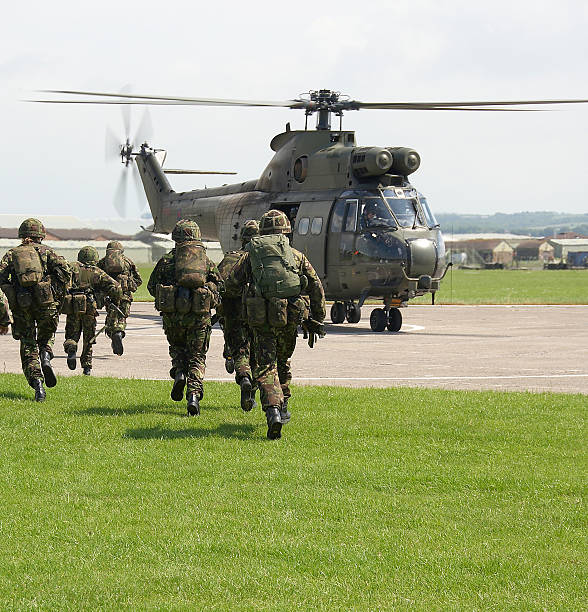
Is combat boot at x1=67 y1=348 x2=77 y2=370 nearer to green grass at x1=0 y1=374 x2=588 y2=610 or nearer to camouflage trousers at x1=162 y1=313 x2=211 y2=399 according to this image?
green grass at x1=0 y1=374 x2=588 y2=610

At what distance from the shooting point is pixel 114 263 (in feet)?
51.3

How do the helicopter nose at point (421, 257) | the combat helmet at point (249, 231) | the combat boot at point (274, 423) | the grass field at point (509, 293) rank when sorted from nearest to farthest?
the combat boot at point (274, 423) → the combat helmet at point (249, 231) → the helicopter nose at point (421, 257) → the grass field at point (509, 293)

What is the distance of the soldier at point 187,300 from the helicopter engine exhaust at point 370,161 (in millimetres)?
10995

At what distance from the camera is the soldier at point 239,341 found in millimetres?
10273

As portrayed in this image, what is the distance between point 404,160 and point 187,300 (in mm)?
11953

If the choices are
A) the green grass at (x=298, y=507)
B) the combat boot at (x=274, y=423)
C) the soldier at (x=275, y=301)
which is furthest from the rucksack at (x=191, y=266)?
the combat boot at (x=274, y=423)

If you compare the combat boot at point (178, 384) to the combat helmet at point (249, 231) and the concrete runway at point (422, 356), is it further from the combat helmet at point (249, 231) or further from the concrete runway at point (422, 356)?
the concrete runway at point (422, 356)

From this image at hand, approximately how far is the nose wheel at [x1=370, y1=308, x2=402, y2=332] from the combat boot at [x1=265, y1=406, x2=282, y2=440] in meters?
13.1

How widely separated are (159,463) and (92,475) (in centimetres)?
63

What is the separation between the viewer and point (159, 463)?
8.16m

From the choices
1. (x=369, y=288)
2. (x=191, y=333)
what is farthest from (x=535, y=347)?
(x=191, y=333)

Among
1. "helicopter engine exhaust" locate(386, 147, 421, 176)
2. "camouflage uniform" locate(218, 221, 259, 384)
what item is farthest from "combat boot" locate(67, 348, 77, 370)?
"helicopter engine exhaust" locate(386, 147, 421, 176)

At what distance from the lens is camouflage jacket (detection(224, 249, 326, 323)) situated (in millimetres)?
9820

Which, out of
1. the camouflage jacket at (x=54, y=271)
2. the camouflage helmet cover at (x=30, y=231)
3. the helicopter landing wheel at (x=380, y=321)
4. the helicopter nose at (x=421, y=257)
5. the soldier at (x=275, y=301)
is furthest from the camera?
the helicopter landing wheel at (x=380, y=321)
